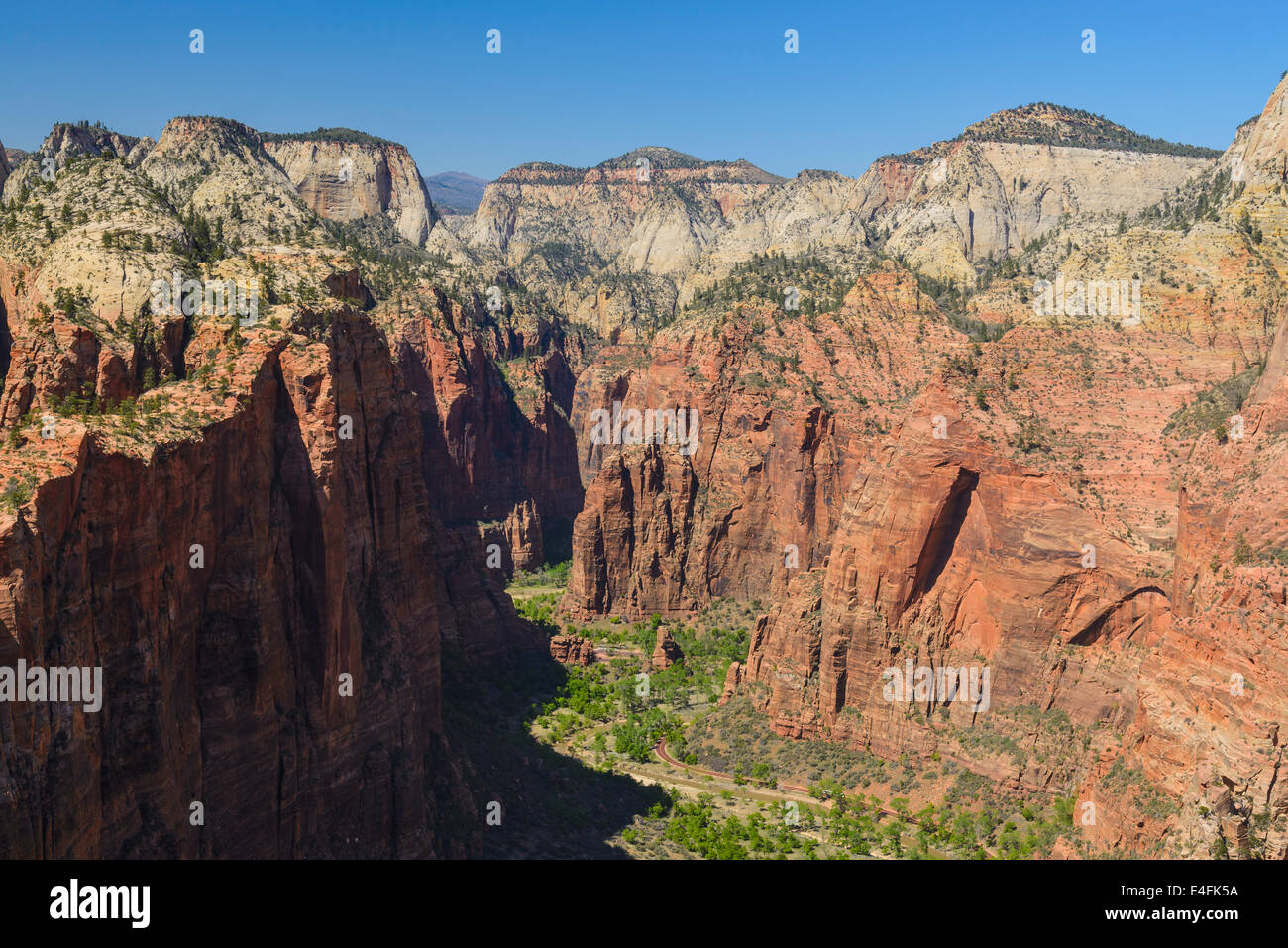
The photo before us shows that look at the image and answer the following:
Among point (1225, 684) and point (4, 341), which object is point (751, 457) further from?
point (4, 341)

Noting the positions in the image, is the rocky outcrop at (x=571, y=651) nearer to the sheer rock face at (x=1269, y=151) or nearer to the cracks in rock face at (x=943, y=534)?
the cracks in rock face at (x=943, y=534)

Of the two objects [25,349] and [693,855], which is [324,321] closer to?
[25,349]

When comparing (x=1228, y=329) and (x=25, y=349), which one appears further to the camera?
(x=1228, y=329)

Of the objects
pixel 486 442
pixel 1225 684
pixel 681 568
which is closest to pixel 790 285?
pixel 681 568

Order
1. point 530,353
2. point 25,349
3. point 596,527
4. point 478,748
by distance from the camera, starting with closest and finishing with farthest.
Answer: point 25,349
point 478,748
point 596,527
point 530,353

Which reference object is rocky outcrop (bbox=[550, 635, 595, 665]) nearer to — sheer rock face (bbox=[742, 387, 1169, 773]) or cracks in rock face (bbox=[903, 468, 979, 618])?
sheer rock face (bbox=[742, 387, 1169, 773])
